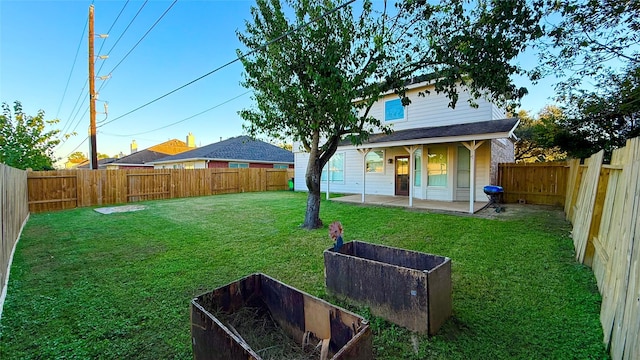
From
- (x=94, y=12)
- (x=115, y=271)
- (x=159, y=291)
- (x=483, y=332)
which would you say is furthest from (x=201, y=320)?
(x=94, y=12)

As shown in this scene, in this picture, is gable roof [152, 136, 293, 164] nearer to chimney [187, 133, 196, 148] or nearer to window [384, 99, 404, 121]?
window [384, 99, 404, 121]

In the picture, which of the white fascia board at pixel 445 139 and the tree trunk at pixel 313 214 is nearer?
the tree trunk at pixel 313 214

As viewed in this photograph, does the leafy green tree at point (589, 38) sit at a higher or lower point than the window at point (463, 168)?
higher

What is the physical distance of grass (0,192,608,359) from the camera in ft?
7.77

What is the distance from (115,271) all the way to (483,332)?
4977 millimetres

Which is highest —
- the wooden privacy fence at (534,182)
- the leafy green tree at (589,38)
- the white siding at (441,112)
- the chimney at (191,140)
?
the chimney at (191,140)

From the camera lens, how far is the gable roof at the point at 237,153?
20.0m

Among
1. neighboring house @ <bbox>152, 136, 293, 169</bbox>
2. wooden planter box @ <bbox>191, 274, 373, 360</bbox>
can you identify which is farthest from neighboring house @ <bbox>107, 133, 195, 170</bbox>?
wooden planter box @ <bbox>191, 274, 373, 360</bbox>

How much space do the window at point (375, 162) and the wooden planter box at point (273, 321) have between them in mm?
11041

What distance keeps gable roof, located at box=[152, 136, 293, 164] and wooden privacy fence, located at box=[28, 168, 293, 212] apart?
3.28 m

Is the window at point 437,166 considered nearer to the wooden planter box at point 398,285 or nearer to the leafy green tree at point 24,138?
the wooden planter box at point 398,285

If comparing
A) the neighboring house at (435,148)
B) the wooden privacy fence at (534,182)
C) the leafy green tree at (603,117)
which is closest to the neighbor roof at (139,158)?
the neighboring house at (435,148)

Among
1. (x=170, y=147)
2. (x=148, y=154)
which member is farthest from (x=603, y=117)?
(x=170, y=147)

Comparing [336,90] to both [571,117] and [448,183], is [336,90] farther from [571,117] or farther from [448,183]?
[571,117]
